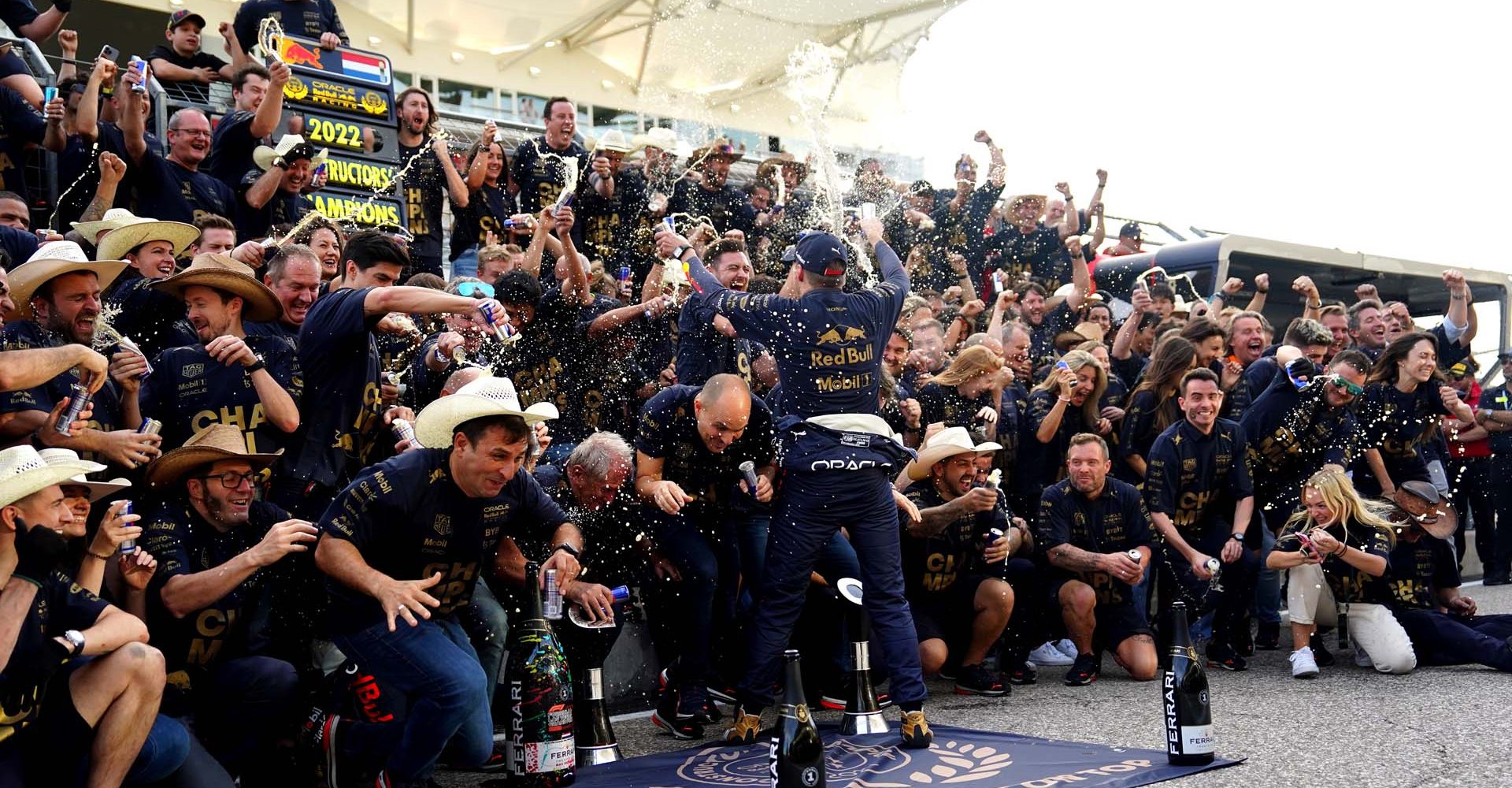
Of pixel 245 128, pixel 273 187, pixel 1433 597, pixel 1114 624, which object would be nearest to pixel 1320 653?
pixel 1433 597

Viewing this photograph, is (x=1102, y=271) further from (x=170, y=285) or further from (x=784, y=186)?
(x=170, y=285)

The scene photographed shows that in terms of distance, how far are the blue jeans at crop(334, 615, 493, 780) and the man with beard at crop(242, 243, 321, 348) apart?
1.75 meters

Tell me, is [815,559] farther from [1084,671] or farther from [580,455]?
[1084,671]

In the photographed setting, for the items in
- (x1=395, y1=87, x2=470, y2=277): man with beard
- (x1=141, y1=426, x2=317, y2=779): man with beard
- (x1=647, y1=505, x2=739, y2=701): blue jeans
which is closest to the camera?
(x1=141, y1=426, x2=317, y2=779): man with beard

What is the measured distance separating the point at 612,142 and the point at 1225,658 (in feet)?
18.9

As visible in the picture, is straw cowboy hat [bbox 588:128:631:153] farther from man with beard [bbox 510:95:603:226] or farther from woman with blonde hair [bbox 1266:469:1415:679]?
woman with blonde hair [bbox 1266:469:1415:679]

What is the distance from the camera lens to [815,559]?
5.95 meters

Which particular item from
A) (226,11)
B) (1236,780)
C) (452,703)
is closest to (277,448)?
(452,703)

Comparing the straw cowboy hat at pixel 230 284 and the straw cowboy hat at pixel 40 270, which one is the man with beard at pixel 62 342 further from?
the straw cowboy hat at pixel 230 284

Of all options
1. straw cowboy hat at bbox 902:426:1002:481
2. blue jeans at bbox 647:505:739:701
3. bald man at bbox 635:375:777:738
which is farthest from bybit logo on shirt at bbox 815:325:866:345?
straw cowboy hat at bbox 902:426:1002:481

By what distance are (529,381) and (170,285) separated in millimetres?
2474

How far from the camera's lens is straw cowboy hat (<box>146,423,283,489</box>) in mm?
4848

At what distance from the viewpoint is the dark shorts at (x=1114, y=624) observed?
297 inches

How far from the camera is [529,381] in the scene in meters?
7.57
